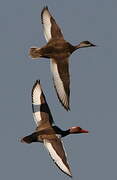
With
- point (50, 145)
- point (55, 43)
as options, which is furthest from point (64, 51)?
point (50, 145)

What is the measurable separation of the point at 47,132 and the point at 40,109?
1140mm

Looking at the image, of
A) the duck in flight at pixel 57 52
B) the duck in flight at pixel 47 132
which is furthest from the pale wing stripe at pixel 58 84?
the duck in flight at pixel 47 132

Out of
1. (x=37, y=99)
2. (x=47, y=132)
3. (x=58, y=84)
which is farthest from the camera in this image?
(x=37, y=99)

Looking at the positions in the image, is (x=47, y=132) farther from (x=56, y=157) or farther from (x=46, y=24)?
(x=46, y=24)

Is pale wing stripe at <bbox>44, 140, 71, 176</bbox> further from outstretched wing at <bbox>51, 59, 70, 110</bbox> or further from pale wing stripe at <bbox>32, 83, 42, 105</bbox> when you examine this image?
pale wing stripe at <bbox>32, 83, 42, 105</bbox>

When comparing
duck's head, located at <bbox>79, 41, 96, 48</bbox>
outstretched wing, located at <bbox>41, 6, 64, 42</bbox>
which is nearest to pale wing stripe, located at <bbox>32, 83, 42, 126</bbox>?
outstretched wing, located at <bbox>41, 6, 64, 42</bbox>

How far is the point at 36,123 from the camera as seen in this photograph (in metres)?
30.6

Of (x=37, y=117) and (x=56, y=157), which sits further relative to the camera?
(x=37, y=117)

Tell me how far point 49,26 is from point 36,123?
3265 mm

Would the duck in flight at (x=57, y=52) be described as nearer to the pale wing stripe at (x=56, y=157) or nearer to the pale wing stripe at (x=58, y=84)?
the pale wing stripe at (x=58, y=84)

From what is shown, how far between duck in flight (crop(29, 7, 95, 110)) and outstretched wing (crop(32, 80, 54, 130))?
3.34 feet

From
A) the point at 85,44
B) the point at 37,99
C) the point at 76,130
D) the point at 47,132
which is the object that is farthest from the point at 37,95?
the point at 85,44

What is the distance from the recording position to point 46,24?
3219cm

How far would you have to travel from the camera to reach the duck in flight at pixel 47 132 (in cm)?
2886
